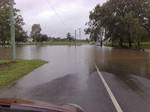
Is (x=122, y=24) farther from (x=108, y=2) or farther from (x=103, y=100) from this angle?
(x=103, y=100)

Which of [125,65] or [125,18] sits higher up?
[125,18]

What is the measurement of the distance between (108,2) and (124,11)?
13.7ft

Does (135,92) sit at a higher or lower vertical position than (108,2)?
lower

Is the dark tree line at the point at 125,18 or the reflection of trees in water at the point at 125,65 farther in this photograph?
the dark tree line at the point at 125,18

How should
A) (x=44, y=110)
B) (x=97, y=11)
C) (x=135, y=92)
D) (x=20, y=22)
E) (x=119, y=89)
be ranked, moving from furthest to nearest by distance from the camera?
(x=20, y=22) < (x=97, y=11) < (x=119, y=89) < (x=135, y=92) < (x=44, y=110)

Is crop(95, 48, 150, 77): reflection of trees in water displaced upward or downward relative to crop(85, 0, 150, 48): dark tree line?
downward

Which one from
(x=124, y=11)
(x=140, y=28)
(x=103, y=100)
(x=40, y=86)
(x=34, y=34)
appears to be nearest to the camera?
(x=103, y=100)

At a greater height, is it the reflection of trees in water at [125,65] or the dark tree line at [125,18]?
the dark tree line at [125,18]

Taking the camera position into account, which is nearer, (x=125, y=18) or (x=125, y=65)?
(x=125, y=65)

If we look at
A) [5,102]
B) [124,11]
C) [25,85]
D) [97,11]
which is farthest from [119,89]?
[97,11]

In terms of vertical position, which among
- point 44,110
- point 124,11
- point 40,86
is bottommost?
point 40,86

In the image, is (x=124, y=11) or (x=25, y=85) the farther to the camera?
(x=124, y=11)

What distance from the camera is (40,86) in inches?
525

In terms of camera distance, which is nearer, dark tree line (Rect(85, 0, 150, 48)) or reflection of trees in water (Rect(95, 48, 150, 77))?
reflection of trees in water (Rect(95, 48, 150, 77))
